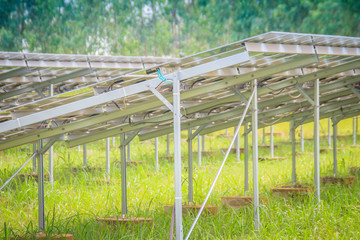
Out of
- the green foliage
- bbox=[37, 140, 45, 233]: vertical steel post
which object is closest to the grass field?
bbox=[37, 140, 45, 233]: vertical steel post

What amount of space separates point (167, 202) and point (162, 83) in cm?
389

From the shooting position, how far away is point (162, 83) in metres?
5.13

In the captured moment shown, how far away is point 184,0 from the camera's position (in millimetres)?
40656

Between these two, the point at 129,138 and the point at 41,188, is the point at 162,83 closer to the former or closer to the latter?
the point at 129,138

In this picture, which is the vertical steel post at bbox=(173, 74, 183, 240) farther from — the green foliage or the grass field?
the green foliage

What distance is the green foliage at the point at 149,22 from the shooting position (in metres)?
33.5

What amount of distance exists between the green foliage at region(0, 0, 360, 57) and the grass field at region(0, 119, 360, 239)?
21.5 metres

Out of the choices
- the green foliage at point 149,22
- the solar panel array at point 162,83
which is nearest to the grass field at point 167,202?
the solar panel array at point 162,83

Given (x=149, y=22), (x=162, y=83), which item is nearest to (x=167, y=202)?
(x=162, y=83)

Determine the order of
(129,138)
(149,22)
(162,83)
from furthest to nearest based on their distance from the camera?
(149,22), (129,138), (162,83)

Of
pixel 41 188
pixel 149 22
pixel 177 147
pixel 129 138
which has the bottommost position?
pixel 41 188

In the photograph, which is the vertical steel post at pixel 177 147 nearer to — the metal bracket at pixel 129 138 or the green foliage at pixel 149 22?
the metal bracket at pixel 129 138

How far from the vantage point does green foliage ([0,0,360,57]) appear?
110 feet

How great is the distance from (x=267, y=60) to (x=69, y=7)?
34836 mm
